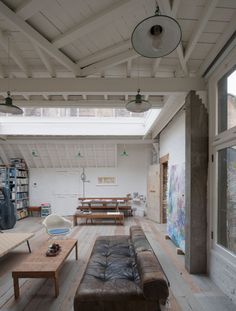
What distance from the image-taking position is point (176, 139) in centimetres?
511

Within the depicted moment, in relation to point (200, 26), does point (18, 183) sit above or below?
below

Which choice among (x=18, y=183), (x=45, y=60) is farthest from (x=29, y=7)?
(x=18, y=183)

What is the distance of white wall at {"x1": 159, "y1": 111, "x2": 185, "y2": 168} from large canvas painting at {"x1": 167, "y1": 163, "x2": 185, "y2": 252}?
0.21m

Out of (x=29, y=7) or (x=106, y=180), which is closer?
(x=29, y=7)

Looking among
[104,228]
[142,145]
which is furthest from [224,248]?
[142,145]

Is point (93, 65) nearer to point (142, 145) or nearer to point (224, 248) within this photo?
point (224, 248)

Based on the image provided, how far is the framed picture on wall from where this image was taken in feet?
29.1

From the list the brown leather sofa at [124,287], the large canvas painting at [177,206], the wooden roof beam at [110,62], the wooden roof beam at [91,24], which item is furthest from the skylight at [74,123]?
the brown leather sofa at [124,287]

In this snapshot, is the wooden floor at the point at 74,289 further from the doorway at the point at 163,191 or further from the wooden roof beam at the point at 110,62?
the wooden roof beam at the point at 110,62

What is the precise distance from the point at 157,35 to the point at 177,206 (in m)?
3.86

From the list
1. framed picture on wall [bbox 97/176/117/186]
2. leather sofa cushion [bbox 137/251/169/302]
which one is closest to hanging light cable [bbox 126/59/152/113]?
leather sofa cushion [bbox 137/251/169/302]

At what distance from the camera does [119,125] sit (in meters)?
7.39

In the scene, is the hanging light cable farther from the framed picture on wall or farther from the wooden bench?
the framed picture on wall

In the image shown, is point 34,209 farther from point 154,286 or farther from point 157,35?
point 157,35
